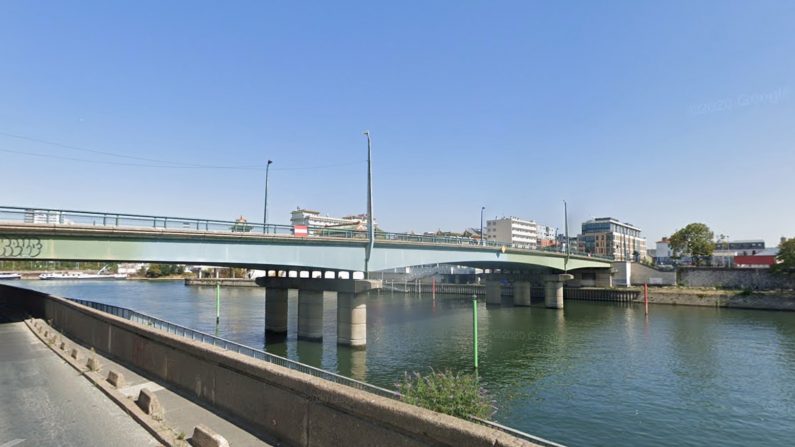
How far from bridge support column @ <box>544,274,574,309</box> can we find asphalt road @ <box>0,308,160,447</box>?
240 ft

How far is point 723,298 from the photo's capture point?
249ft

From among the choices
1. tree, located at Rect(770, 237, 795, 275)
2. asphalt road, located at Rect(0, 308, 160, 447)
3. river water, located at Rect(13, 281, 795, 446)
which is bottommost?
river water, located at Rect(13, 281, 795, 446)

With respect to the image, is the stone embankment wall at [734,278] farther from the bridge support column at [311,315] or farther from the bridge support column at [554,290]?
the bridge support column at [311,315]

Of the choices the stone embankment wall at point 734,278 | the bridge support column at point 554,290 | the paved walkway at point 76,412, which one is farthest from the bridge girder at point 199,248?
the stone embankment wall at point 734,278

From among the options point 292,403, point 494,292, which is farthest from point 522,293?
point 292,403

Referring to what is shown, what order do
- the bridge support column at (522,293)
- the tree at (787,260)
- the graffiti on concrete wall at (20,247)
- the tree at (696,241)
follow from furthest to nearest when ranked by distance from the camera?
the tree at (696,241), the bridge support column at (522,293), the tree at (787,260), the graffiti on concrete wall at (20,247)

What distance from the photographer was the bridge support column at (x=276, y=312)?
4797 centimetres

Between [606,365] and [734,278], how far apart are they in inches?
2809

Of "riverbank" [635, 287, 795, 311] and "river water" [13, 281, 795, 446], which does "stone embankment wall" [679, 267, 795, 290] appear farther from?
"river water" [13, 281, 795, 446]

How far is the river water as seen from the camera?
21328mm

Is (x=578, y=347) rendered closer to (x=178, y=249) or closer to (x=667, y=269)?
(x=178, y=249)

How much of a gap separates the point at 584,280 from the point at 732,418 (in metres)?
82.4

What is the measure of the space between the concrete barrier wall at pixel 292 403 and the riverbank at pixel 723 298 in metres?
84.9

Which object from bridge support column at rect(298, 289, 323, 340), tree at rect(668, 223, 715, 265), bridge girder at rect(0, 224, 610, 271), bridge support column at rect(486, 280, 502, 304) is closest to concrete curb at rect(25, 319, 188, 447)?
bridge girder at rect(0, 224, 610, 271)
